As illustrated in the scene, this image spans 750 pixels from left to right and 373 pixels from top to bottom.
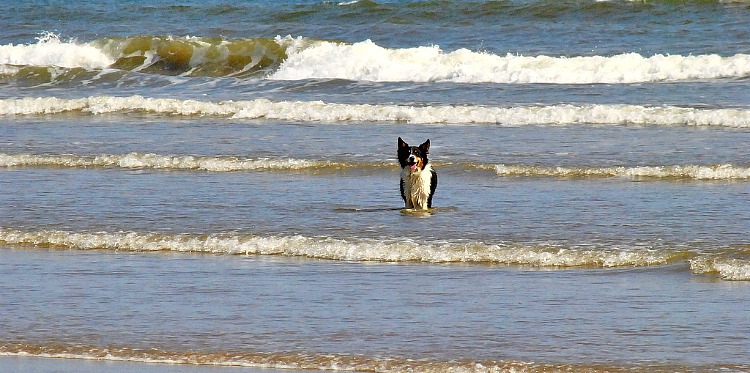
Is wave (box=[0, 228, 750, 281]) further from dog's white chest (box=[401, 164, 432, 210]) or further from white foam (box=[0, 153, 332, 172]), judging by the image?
white foam (box=[0, 153, 332, 172])

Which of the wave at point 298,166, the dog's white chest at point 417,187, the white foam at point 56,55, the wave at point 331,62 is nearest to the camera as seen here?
the dog's white chest at point 417,187

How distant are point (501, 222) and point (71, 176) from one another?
5.00 metres

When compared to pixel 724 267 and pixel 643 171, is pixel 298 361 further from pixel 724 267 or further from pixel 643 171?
pixel 643 171

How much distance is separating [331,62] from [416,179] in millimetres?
12564

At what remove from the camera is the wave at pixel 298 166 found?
38.3 feet

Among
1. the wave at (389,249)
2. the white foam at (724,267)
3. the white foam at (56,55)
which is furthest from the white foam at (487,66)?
the white foam at (724,267)

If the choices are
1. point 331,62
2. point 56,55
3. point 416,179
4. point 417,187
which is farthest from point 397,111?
point 56,55

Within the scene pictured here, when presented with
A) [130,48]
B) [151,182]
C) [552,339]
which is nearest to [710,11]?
[130,48]

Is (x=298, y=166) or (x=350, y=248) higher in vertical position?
(x=298, y=166)

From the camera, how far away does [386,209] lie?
34.8ft

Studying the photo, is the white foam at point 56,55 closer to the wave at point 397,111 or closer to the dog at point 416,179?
the wave at point 397,111

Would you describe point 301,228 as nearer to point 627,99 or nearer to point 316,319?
point 316,319

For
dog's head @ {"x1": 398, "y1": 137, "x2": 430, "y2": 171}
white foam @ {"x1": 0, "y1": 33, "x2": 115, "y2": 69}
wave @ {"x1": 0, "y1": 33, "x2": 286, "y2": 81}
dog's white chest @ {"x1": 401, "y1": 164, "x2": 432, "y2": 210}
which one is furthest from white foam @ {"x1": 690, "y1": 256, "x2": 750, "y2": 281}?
white foam @ {"x1": 0, "y1": 33, "x2": 115, "y2": 69}

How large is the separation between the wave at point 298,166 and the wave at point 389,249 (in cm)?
346
